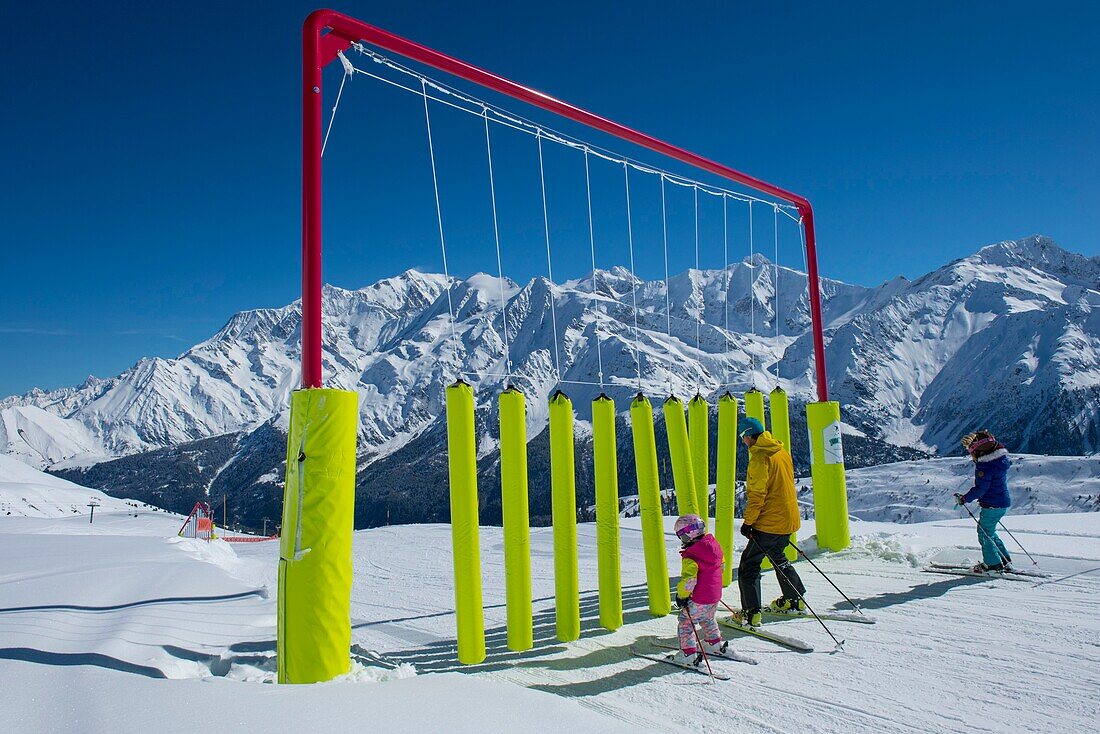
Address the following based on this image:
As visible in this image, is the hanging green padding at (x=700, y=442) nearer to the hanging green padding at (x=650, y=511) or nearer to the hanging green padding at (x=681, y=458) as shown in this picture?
the hanging green padding at (x=681, y=458)

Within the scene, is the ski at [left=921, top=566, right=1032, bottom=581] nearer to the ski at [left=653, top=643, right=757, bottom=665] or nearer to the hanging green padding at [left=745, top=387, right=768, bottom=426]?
the hanging green padding at [left=745, top=387, right=768, bottom=426]

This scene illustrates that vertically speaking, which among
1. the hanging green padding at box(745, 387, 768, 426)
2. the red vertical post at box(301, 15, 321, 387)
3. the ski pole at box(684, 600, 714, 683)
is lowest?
the ski pole at box(684, 600, 714, 683)

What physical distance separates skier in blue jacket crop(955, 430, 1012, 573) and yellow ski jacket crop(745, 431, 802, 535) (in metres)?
3.28

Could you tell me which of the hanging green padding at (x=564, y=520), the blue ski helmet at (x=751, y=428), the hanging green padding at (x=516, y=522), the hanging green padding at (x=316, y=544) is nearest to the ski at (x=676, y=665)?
the hanging green padding at (x=564, y=520)

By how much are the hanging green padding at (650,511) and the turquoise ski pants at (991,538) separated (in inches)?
165

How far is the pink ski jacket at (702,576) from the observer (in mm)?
5414

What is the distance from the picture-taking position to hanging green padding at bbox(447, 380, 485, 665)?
5.57 metres

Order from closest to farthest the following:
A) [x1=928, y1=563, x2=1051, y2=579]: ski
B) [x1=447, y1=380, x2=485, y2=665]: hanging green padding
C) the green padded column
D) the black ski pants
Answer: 1. [x1=447, y1=380, x2=485, y2=665]: hanging green padding
2. the black ski pants
3. [x1=928, y1=563, x2=1051, y2=579]: ski
4. the green padded column

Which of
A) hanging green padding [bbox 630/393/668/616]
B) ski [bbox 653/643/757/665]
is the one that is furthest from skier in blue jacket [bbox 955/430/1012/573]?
ski [bbox 653/643/757/665]

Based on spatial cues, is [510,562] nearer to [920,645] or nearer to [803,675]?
[803,675]

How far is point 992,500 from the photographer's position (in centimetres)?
819

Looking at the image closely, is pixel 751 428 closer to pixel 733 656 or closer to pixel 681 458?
pixel 681 458

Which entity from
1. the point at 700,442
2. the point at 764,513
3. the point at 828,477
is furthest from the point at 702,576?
the point at 828,477

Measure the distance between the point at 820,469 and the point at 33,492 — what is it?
56794mm
